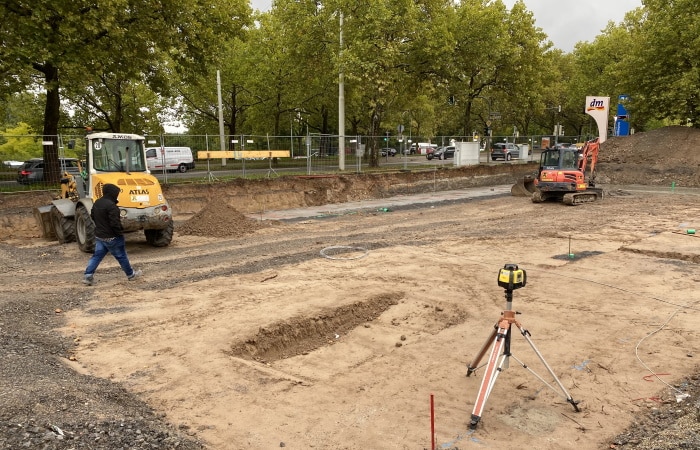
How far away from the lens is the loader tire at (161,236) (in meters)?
13.0

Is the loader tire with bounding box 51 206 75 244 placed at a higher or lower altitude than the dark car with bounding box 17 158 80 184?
lower

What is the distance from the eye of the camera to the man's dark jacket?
9.19m

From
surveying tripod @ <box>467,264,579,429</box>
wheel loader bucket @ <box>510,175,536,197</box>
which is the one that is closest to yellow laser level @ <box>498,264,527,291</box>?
surveying tripod @ <box>467,264,579,429</box>

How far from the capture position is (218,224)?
1527cm

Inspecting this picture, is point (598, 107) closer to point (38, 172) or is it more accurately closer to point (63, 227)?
point (63, 227)

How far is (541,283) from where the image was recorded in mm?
9766

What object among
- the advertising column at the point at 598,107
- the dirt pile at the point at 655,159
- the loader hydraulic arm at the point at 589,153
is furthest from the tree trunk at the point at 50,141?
the dirt pile at the point at 655,159

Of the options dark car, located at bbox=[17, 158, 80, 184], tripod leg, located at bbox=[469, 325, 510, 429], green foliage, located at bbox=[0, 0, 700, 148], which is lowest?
tripod leg, located at bbox=[469, 325, 510, 429]

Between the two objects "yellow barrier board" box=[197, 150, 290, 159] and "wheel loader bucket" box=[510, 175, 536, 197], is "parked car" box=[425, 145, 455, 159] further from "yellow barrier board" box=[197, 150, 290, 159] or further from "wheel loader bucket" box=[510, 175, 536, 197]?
"yellow barrier board" box=[197, 150, 290, 159]

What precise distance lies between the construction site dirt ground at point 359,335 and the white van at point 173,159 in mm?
9408

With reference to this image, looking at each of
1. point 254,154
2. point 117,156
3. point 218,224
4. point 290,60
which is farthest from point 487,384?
point 290,60

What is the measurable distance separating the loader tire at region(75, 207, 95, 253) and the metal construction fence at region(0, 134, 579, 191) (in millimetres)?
5779

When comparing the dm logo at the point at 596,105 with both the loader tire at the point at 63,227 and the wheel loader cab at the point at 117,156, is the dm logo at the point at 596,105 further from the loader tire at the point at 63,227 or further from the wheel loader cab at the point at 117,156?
the loader tire at the point at 63,227

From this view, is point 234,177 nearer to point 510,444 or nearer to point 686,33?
point 510,444
